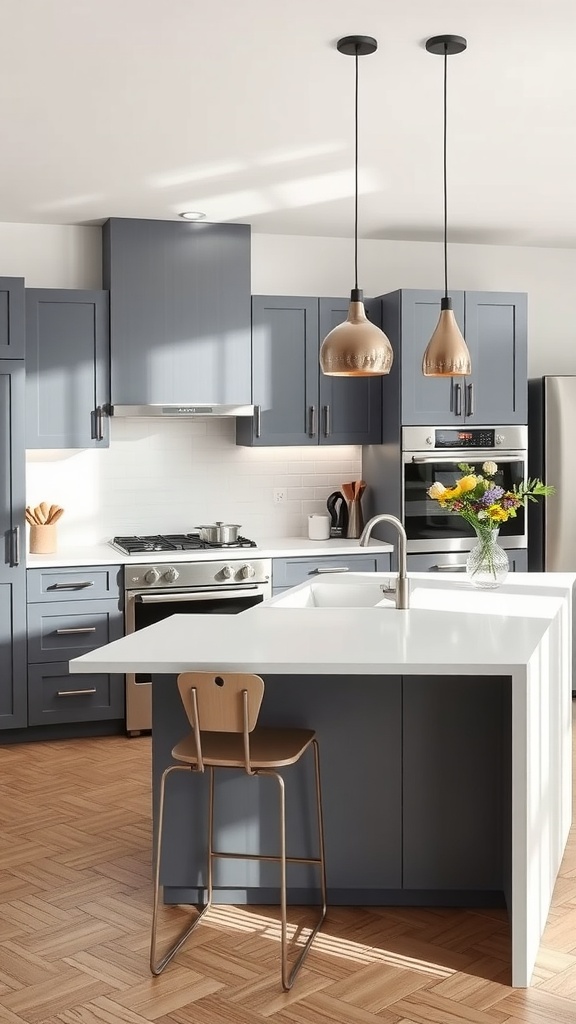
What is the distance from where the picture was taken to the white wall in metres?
5.78

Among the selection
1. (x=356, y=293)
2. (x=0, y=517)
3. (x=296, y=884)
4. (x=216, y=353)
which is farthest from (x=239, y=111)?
(x=296, y=884)

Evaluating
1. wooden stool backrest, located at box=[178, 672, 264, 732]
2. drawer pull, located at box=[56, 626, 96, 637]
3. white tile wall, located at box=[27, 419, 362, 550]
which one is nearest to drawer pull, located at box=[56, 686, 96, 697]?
drawer pull, located at box=[56, 626, 96, 637]

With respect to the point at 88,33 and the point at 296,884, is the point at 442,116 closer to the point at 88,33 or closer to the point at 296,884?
the point at 88,33

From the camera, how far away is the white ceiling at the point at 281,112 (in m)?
3.09

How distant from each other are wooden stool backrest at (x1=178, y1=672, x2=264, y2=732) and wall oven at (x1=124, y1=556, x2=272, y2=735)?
2.43 meters

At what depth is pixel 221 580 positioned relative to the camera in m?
5.53

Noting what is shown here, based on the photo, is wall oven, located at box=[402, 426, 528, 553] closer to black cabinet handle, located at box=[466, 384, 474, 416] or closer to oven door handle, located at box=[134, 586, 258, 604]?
black cabinet handle, located at box=[466, 384, 474, 416]

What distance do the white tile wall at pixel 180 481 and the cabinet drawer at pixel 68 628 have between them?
2.04 feet

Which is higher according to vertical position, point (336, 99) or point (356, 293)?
point (336, 99)

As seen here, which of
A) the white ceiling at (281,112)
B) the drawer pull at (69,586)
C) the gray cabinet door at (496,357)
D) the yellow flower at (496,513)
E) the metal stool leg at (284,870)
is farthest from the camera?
the gray cabinet door at (496,357)

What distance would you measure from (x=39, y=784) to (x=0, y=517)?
1.34 meters

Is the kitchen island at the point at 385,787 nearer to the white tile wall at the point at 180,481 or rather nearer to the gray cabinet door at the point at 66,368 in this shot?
the gray cabinet door at the point at 66,368

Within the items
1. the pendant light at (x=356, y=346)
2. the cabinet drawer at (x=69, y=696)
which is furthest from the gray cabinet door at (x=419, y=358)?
the pendant light at (x=356, y=346)

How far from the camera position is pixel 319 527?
6.06 metres
